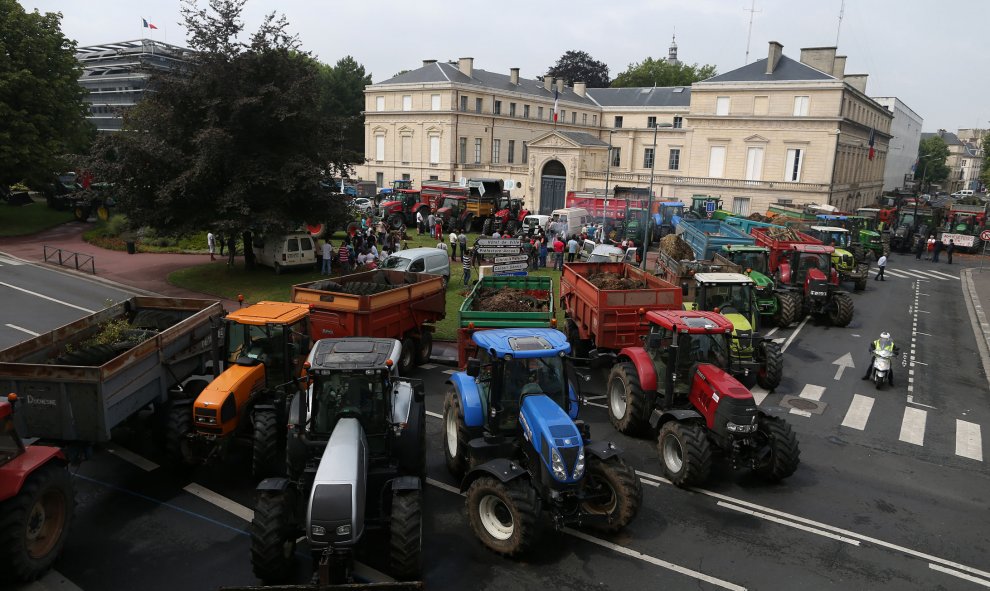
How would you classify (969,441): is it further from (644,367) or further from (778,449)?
(644,367)

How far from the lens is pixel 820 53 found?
51.7m

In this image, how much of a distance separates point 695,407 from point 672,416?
559 millimetres

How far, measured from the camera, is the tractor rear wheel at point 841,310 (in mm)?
21531

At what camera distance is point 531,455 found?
27.6 feet

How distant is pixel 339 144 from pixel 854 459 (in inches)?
823

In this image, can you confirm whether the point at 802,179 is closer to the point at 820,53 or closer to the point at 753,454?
the point at 820,53

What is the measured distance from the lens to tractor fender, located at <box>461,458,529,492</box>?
788cm

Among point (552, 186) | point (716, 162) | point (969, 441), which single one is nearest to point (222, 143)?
point (969, 441)

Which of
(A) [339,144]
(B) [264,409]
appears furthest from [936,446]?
(A) [339,144]

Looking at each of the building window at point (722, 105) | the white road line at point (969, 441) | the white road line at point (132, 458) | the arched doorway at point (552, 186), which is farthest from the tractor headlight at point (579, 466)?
the building window at point (722, 105)

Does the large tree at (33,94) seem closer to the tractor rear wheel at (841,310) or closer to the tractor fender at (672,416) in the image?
the tractor fender at (672,416)

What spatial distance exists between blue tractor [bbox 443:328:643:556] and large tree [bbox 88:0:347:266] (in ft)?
52.2

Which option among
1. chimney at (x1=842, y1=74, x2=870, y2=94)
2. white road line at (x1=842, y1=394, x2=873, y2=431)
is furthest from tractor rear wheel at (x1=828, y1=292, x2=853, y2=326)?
chimney at (x1=842, y1=74, x2=870, y2=94)

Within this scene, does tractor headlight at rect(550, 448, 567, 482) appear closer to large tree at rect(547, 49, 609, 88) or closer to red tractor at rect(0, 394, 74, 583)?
red tractor at rect(0, 394, 74, 583)
